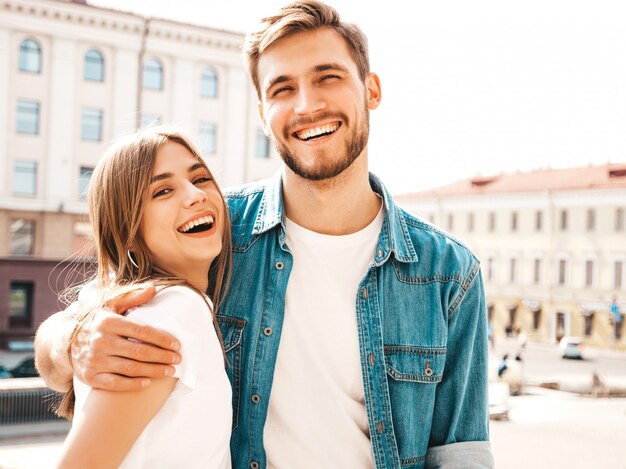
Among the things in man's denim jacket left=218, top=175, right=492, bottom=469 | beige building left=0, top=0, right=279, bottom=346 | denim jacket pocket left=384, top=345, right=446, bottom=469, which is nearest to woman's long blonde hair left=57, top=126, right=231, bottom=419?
man's denim jacket left=218, top=175, right=492, bottom=469

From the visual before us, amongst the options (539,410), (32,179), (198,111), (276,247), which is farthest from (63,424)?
(198,111)

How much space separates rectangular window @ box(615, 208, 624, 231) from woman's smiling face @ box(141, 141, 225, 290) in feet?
132

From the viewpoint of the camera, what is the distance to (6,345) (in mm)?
26250

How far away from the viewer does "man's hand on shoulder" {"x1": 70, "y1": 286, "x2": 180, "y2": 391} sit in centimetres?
204

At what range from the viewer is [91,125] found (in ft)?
91.7

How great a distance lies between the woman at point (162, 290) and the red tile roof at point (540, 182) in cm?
3992

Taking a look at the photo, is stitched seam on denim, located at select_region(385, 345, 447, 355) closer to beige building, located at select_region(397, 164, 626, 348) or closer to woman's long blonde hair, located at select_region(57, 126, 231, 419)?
woman's long blonde hair, located at select_region(57, 126, 231, 419)

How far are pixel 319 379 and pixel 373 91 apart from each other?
1.43 m

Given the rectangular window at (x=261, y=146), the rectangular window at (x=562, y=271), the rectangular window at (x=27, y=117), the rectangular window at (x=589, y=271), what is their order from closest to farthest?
1. the rectangular window at (x=27, y=117)
2. the rectangular window at (x=261, y=146)
3. the rectangular window at (x=589, y=271)
4. the rectangular window at (x=562, y=271)

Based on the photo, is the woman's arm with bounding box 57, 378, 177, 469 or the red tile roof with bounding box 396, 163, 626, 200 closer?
the woman's arm with bounding box 57, 378, 177, 469

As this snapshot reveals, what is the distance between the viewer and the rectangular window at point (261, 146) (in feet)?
101

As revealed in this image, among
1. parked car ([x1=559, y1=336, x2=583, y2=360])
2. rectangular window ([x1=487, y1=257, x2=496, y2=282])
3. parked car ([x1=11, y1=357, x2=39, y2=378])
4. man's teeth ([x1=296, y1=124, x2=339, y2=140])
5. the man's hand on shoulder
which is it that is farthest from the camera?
rectangular window ([x1=487, y1=257, x2=496, y2=282])

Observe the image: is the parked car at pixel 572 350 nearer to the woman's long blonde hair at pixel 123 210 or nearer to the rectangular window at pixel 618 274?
the rectangular window at pixel 618 274

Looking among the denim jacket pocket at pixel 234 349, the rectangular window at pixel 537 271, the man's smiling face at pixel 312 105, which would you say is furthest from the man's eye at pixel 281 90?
the rectangular window at pixel 537 271
